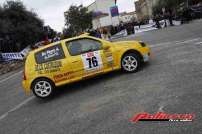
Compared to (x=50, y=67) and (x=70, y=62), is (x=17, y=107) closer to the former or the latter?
(x=50, y=67)

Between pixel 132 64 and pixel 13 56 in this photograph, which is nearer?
pixel 132 64

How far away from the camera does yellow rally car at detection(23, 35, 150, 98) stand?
10344mm

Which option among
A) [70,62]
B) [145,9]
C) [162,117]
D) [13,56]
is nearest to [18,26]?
[13,56]

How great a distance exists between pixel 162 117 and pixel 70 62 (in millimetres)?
4569

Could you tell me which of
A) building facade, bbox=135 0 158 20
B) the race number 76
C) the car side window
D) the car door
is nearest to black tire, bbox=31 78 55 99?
the car door

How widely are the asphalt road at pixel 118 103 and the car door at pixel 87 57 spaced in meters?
0.46

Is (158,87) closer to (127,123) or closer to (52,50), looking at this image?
(127,123)

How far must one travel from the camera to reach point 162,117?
6.35m

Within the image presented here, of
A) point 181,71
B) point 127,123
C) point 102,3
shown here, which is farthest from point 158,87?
point 102,3

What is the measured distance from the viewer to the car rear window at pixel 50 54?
10.5 meters

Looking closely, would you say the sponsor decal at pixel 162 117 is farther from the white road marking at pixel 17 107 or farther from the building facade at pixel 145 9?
the building facade at pixel 145 9

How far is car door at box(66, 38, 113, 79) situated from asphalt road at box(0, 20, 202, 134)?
0.46 metres

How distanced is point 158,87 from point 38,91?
3721 mm

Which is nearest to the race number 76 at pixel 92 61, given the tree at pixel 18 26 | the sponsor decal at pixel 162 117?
the sponsor decal at pixel 162 117
